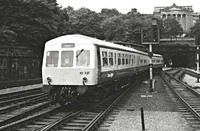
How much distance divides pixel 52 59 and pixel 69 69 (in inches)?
38.3

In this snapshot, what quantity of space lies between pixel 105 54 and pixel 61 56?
95.3 inches

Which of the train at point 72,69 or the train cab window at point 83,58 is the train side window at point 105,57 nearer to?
the train at point 72,69

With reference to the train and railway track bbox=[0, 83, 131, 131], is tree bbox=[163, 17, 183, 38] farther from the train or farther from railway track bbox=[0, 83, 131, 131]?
railway track bbox=[0, 83, 131, 131]

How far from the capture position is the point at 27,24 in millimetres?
30531

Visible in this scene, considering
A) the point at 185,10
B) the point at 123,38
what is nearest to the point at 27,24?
the point at 123,38

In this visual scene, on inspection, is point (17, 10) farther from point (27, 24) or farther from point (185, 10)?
point (185, 10)

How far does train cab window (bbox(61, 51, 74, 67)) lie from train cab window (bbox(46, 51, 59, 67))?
0.97 ft

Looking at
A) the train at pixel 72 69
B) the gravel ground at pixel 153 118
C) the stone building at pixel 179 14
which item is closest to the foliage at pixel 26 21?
the train at pixel 72 69

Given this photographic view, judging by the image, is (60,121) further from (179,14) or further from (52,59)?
(179,14)

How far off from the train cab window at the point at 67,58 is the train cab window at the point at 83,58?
27 cm

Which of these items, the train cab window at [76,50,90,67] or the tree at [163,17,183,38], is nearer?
the train cab window at [76,50,90,67]

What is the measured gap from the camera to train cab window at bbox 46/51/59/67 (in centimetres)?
1258

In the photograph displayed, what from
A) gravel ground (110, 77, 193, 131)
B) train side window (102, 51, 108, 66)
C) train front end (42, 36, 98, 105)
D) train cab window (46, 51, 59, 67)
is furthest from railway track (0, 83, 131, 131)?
train side window (102, 51, 108, 66)

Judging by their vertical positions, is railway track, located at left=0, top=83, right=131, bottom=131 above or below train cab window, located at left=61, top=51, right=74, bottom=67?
below
